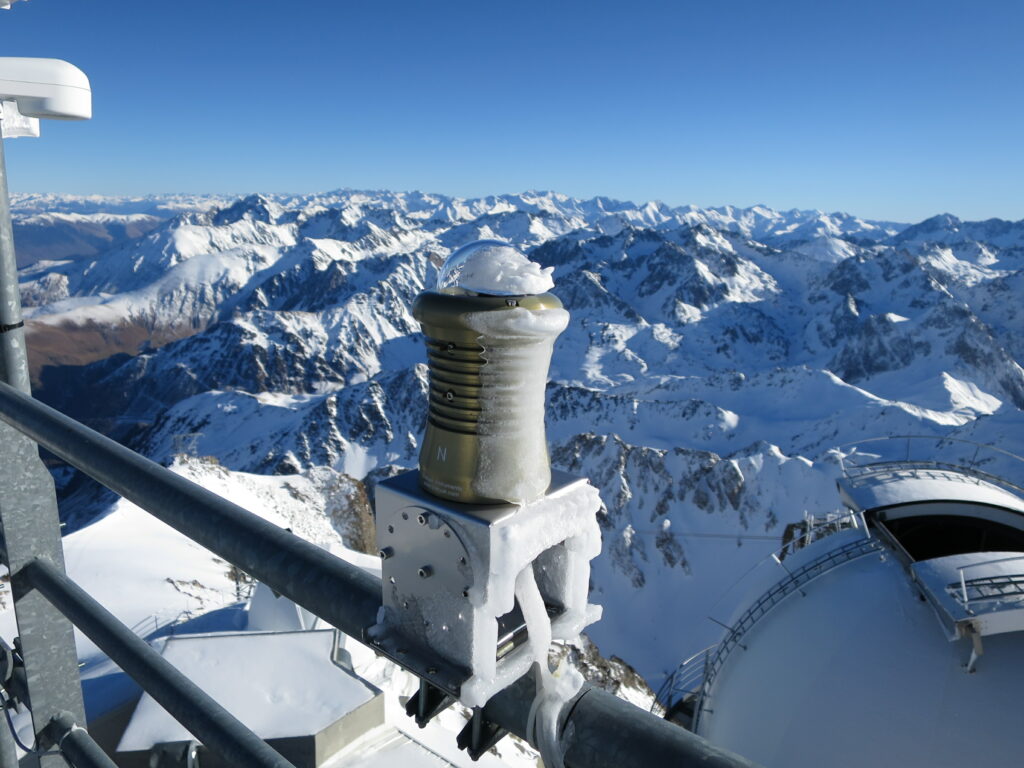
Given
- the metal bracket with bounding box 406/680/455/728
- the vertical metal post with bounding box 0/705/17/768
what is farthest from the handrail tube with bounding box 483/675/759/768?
the vertical metal post with bounding box 0/705/17/768

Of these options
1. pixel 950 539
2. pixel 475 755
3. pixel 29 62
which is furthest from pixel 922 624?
pixel 29 62

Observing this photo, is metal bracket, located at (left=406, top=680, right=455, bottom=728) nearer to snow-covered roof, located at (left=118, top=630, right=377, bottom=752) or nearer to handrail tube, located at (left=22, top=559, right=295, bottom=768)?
handrail tube, located at (left=22, top=559, right=295, bottom=768)

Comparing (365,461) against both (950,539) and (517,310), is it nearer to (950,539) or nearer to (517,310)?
(950,539)

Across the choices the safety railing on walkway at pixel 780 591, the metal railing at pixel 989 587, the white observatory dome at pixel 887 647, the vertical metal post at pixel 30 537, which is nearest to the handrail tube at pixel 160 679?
the vertical metal post at pixel 30 537

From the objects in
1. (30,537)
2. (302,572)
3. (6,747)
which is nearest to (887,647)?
(6,747)

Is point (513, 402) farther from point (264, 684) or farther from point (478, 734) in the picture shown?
point (264, 684)

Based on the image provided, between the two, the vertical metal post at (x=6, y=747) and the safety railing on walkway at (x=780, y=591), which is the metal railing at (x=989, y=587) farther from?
the vertical metal post at (x=6, y=747)
